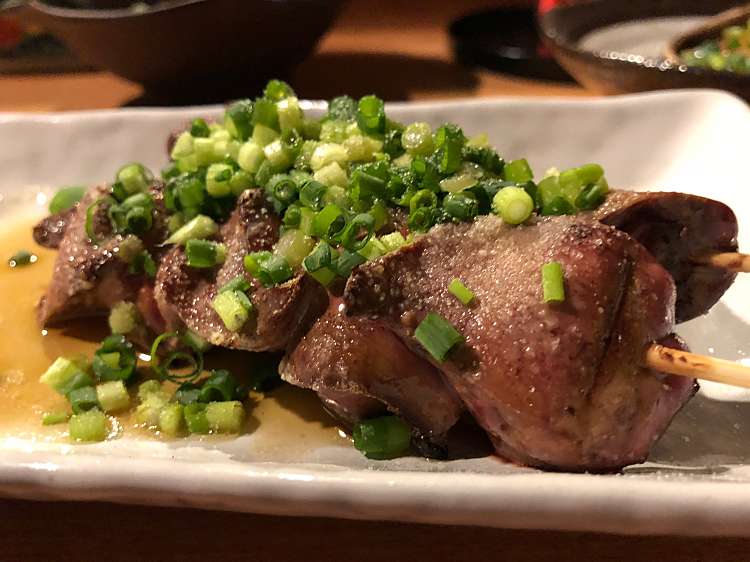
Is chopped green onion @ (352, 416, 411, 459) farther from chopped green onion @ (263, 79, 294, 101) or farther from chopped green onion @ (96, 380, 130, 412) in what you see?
chopped green onion @ (263, 79, 294, 101)

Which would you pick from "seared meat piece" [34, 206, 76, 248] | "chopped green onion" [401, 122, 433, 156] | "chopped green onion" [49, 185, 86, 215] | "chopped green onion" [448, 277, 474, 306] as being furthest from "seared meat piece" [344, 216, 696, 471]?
"chopped green onion" [49, 185, 86, 215]

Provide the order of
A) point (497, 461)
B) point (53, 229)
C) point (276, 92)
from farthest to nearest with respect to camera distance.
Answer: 1. point (53, 229)
2. point (276, 92)
3. point (497, 461)

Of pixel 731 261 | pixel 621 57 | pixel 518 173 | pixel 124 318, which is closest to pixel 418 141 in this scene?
pixel 518 173

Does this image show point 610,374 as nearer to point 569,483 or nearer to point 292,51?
point 569,483

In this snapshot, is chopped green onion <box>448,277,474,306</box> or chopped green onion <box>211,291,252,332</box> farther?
chopped green onion <box>211,291,252,332</box>

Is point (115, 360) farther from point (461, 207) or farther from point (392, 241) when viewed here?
point (461, 207)

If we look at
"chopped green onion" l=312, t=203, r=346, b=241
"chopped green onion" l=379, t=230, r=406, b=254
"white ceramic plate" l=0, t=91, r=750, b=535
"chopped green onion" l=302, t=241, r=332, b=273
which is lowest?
"white ceramic plate" l=0, t=91, r=750, b=535
